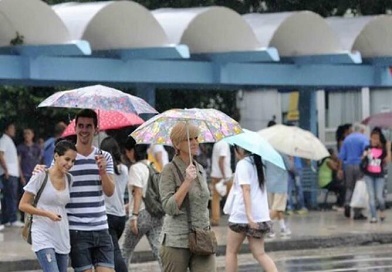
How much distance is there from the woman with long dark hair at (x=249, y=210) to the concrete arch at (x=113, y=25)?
351 inches

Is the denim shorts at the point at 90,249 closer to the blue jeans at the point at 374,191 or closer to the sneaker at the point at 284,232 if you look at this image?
the sneaker at the point at 284,232

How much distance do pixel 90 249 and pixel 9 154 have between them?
11.0 metres

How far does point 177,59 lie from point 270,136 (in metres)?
3.39

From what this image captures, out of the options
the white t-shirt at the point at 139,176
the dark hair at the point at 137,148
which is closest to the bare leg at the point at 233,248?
the white t-shirt at the point at 139,176

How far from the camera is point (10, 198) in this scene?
21.2 metres

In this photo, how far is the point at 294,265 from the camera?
55.3 ft

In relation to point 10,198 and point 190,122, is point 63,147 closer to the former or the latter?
point 190,122

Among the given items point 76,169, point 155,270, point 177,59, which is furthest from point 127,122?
point 177,59

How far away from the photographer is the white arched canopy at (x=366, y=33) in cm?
2502

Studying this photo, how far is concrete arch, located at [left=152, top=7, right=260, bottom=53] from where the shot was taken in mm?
22422

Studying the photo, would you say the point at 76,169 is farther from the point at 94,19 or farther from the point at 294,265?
the point at 94,19

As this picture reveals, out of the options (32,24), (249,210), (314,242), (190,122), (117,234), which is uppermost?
(32,24)

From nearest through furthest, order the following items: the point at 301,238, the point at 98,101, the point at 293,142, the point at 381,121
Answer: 1. the point at 98,101
2. the point at 301,238
3. the point at 293,142
4. the point at 381,121

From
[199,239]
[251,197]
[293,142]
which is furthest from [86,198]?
[293,142]
